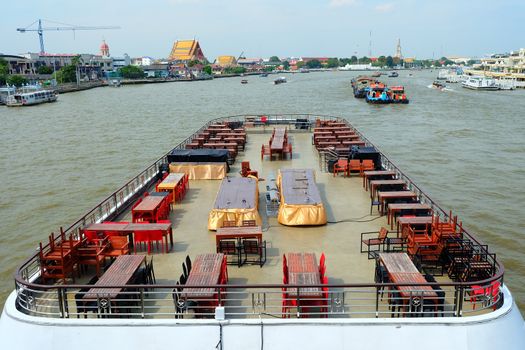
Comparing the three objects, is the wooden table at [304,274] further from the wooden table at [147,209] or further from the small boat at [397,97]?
the small boat at [397,97]

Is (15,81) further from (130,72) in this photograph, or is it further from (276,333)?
(276,333)

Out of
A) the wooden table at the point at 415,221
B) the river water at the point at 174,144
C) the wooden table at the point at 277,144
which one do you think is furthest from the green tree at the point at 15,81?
the wooden table at the point at 415,221

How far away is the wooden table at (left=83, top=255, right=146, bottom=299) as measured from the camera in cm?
614

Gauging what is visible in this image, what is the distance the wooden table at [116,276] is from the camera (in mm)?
6145

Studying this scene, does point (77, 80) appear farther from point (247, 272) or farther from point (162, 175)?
point (247, 272)

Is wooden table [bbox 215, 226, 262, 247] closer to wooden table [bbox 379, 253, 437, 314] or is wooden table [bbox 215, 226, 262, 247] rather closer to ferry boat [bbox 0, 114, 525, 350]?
ferry boat [bbox 0, 114, 525, 350]

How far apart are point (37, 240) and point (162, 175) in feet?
17.4

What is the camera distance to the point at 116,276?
6742mm

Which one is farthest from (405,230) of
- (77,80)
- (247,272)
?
(77,80)

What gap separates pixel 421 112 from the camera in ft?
169

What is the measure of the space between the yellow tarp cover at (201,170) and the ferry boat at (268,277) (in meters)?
0.67

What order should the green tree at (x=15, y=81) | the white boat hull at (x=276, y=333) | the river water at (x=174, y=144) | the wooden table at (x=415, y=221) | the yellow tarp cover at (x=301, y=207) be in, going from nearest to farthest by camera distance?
1. the white boat hull at (x=276, y=333)
2. the wooden table at (x=415, y=221)
3. the yellow tarp cover at (x=301, y=207)
4. the river water at (x=174, y=144)
5. the green tree at (x=15, y=81)

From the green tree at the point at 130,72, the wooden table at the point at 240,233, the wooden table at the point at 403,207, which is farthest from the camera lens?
the green tree at the point at 130,72

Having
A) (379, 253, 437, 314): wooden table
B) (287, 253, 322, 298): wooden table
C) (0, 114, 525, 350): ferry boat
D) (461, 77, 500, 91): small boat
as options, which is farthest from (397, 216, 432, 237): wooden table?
(461, 77, 500, 91): small boat
